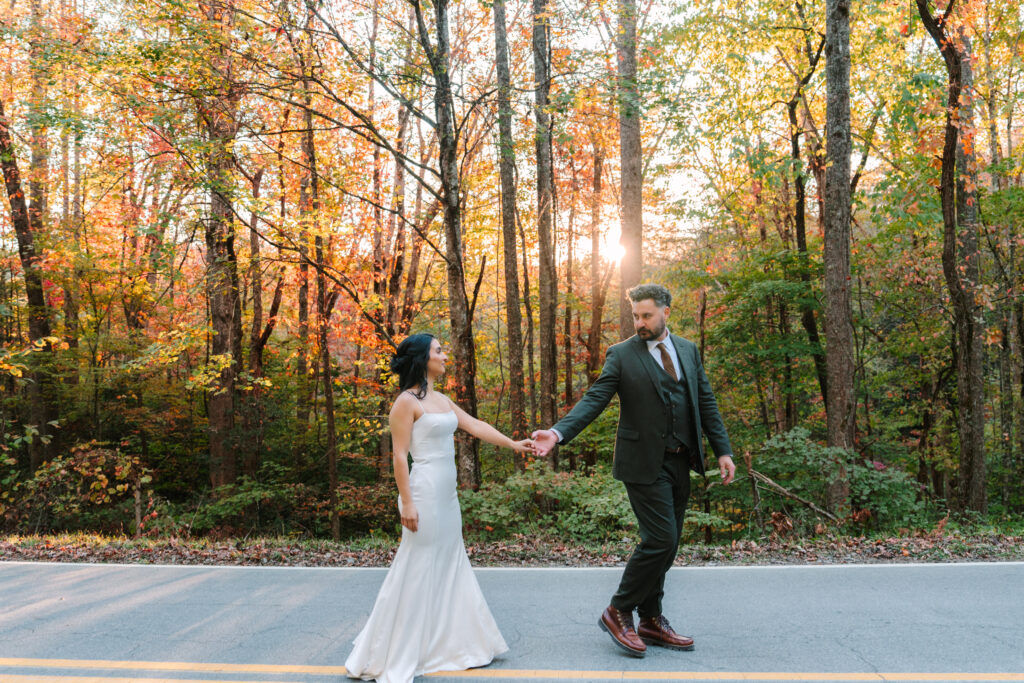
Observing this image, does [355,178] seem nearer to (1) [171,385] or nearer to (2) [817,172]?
(1) [171,385]

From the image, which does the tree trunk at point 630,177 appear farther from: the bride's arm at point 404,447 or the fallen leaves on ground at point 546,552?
the bride's arm at point 404,447

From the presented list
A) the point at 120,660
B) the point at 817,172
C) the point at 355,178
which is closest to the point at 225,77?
the point at 355,178

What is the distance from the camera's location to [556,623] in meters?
5.12

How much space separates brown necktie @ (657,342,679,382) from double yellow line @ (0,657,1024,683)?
181 cm

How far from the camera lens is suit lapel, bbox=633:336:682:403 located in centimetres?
457

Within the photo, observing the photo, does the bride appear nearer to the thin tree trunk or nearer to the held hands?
the held hands

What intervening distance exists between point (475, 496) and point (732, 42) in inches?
554

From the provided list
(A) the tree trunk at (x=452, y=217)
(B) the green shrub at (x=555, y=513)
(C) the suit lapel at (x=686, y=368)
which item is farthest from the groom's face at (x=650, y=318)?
(A) the tree trunk at (x=452, y=217)

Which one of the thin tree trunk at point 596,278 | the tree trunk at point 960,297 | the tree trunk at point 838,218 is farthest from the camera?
the thin tree trunk at point 596,278

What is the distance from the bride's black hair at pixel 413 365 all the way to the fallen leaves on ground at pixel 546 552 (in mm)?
3172

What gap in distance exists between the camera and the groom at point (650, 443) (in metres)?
4.46

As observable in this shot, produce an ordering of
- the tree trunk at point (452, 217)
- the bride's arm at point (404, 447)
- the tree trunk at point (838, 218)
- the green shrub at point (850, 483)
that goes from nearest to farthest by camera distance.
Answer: the bride's arm at point (404, 447) → the green shrub at point (850, 483) → the tree trunk at point (452, 217) → the tree trunk at point (838, 218)

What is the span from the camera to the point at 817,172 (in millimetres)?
19922

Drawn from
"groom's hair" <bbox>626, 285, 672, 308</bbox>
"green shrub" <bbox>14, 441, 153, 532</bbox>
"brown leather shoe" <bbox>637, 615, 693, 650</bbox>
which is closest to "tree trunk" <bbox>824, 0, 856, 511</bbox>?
"brown leather shoe" <bbox>637, 615, 693, 650</bbox>
